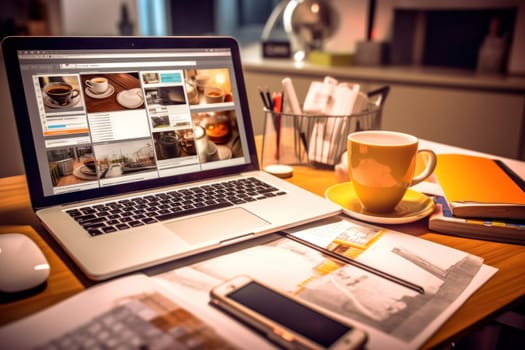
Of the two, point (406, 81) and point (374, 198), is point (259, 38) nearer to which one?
point (406, 81)

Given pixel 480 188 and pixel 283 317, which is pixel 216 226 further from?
pixel 480 188

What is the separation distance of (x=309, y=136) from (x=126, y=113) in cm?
40

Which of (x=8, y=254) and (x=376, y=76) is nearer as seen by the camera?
(x=8, y=254)

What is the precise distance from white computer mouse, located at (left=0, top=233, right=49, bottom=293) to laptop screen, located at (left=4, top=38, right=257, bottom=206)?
137 millimetres

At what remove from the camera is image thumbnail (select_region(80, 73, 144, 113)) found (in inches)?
29.2

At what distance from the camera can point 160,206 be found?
707mm

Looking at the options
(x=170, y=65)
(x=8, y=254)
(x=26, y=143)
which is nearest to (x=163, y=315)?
(x=8, y=254)

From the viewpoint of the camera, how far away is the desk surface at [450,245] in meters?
0.48

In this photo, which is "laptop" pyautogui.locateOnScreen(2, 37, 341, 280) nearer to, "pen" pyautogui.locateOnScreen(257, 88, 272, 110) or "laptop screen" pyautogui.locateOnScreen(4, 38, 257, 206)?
"laptop screen" pyautogui.locateOnScreen(4, 38, 257, 206)

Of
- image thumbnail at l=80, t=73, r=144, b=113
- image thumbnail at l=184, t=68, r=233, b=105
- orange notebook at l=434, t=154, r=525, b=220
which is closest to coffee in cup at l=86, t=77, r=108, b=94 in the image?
image thumbnail at l=80, t=73, r=144, b=113

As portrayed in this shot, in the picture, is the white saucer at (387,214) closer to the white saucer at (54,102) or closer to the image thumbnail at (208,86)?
the image thumbnail at (208,86)

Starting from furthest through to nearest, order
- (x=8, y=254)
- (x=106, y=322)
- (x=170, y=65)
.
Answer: (x=170, y=65), (x=8, y=254), (x=106, y=322)

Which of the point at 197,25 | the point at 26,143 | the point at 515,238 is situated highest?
the point at 197,25

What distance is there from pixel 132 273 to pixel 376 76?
5.55 ft
